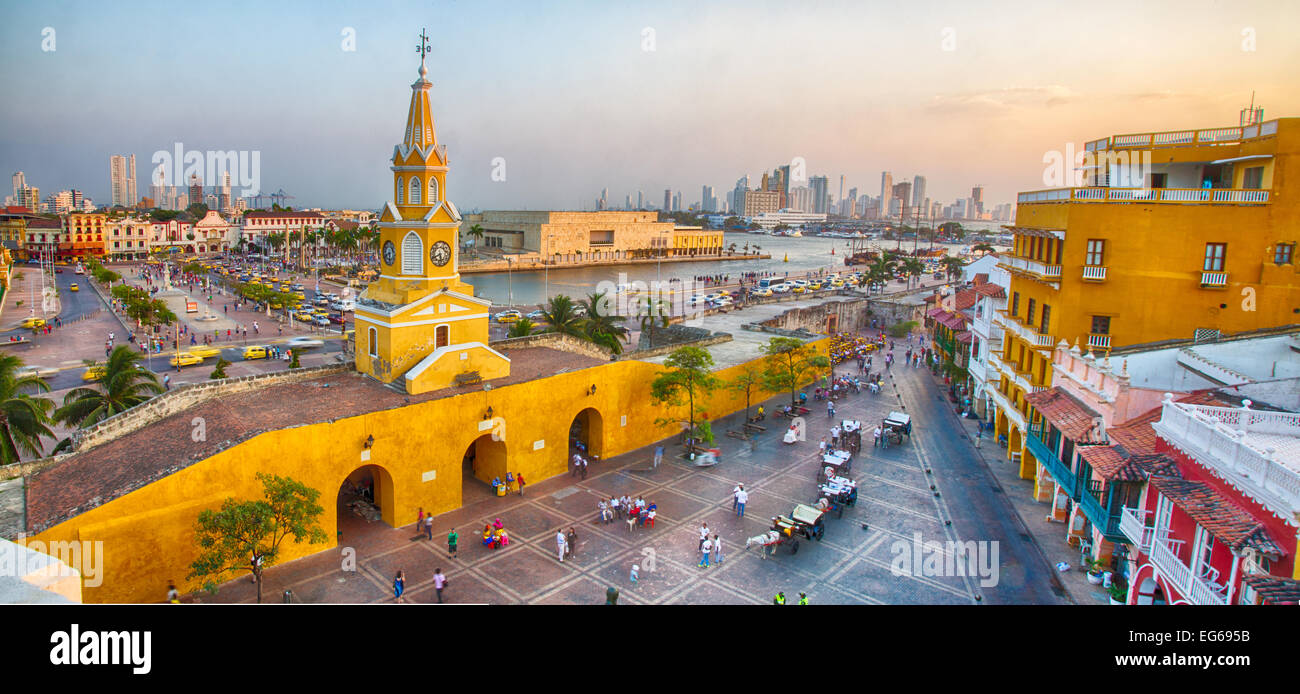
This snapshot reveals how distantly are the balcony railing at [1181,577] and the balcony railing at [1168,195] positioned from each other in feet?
44.4

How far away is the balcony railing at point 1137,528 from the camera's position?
16.1 metres

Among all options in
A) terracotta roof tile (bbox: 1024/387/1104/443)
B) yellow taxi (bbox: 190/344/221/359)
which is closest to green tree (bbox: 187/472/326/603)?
Result: terracotta roof tile (bbox: 1024/387/1104/443)

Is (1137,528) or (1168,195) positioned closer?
(1137,528)

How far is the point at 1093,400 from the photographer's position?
2088cm

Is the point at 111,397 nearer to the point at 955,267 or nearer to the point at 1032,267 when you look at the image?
the point at 1032,267

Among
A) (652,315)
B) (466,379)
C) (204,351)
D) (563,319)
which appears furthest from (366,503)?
(652,315)

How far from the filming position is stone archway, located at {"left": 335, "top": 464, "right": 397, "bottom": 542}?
21.8m

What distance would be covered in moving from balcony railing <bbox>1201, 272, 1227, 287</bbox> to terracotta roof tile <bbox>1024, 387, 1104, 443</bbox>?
578cm

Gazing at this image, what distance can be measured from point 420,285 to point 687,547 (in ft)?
41.6

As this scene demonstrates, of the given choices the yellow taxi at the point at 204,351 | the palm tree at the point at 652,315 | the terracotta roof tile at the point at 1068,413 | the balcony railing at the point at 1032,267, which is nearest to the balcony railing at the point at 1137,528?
the terracotta roof tile at the point at 1068,413

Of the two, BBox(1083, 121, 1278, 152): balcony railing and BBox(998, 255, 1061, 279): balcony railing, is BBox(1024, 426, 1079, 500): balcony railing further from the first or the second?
BBox(1083, 121, 1278, 152): balcony railing

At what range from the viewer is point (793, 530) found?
21.4 meters
